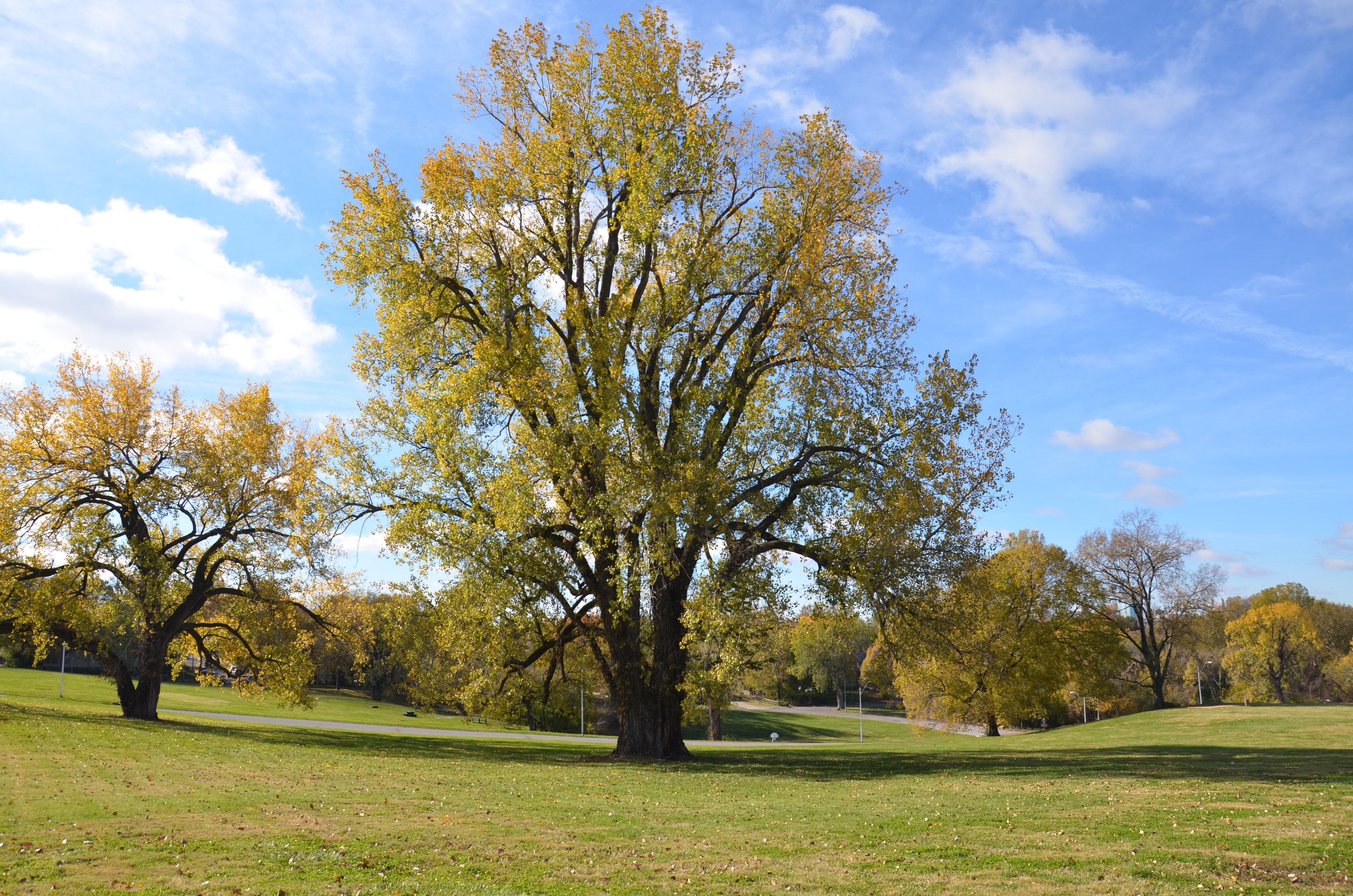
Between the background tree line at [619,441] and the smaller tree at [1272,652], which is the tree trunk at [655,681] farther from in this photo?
the smaller tree at [1272,652]

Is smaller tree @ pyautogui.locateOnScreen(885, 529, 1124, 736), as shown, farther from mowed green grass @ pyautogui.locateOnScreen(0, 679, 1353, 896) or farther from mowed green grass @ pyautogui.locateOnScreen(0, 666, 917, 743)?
mowed green grass @ pyautogui.locateOnScreen(0, 679, 1353, 896)

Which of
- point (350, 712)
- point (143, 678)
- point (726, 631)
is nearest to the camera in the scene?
point (726, 631)

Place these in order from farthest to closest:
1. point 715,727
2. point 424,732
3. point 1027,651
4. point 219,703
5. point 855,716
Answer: point 855,716, point 219,703, point 715,727, point 1027,651, point 424,732

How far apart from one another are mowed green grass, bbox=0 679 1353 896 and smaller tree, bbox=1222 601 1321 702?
67251 mm

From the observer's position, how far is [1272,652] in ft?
255

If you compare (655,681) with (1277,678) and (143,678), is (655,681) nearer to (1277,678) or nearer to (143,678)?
(143,678)

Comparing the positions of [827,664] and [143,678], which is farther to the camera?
[827,664]

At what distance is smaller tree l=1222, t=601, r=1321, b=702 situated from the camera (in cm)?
7762

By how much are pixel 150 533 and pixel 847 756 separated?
27.1 meters

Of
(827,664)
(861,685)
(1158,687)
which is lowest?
(827,664)

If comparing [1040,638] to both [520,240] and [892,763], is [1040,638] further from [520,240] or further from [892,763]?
[520,240]

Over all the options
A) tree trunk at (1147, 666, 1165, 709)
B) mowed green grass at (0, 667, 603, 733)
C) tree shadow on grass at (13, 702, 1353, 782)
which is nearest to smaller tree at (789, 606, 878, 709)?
tree shadow on grass at (13, 702, 1353, 782)

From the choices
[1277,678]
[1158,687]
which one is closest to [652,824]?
[1158,687]

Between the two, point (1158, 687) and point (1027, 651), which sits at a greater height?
point (1027, 651)
